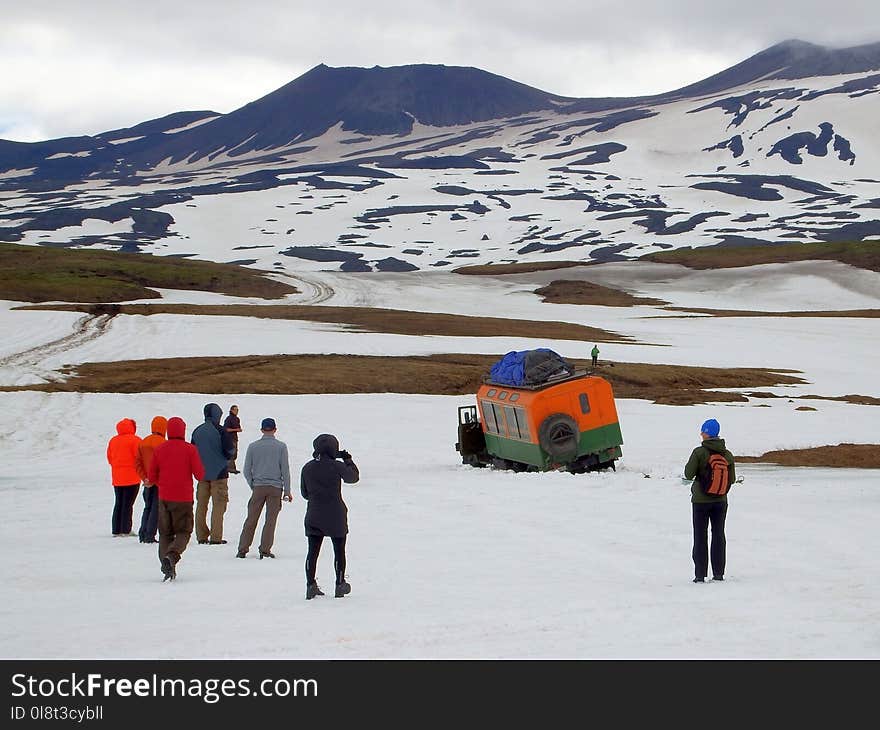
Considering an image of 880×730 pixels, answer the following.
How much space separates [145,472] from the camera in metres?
15.9

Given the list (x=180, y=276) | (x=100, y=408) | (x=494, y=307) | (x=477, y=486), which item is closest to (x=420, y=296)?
(x=494, y=307)

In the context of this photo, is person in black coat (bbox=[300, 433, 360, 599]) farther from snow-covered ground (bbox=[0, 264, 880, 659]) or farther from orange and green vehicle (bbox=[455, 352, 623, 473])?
orange and green vehicle (bbox=[455, 352, 623, 473])

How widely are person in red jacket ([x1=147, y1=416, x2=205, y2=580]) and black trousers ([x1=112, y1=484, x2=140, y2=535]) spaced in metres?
3.36

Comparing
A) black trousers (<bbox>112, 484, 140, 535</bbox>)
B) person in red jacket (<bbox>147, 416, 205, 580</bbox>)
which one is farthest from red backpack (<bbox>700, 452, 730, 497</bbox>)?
black trousers (<bbox>112, 484, 140, 535</bbox>)

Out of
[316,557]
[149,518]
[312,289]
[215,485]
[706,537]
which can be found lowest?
[312,289]

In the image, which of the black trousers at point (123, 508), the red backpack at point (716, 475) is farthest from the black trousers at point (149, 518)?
the red backpack at point (716, 475)

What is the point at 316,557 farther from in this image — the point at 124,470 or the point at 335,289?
the point at 335,289

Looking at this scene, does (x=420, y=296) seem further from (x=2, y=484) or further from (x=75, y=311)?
(x=2, y=484)

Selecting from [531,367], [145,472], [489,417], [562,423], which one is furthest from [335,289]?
[145,472]

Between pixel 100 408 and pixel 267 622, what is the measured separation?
27632 mm

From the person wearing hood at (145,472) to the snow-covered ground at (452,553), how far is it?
448 mm

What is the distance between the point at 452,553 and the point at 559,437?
10.5 meters

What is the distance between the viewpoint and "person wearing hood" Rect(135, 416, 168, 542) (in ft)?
52.1

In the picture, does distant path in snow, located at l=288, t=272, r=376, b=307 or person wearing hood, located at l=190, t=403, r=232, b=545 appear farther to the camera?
distant path in snow, located at l=288, t=272, r=376, b=307
